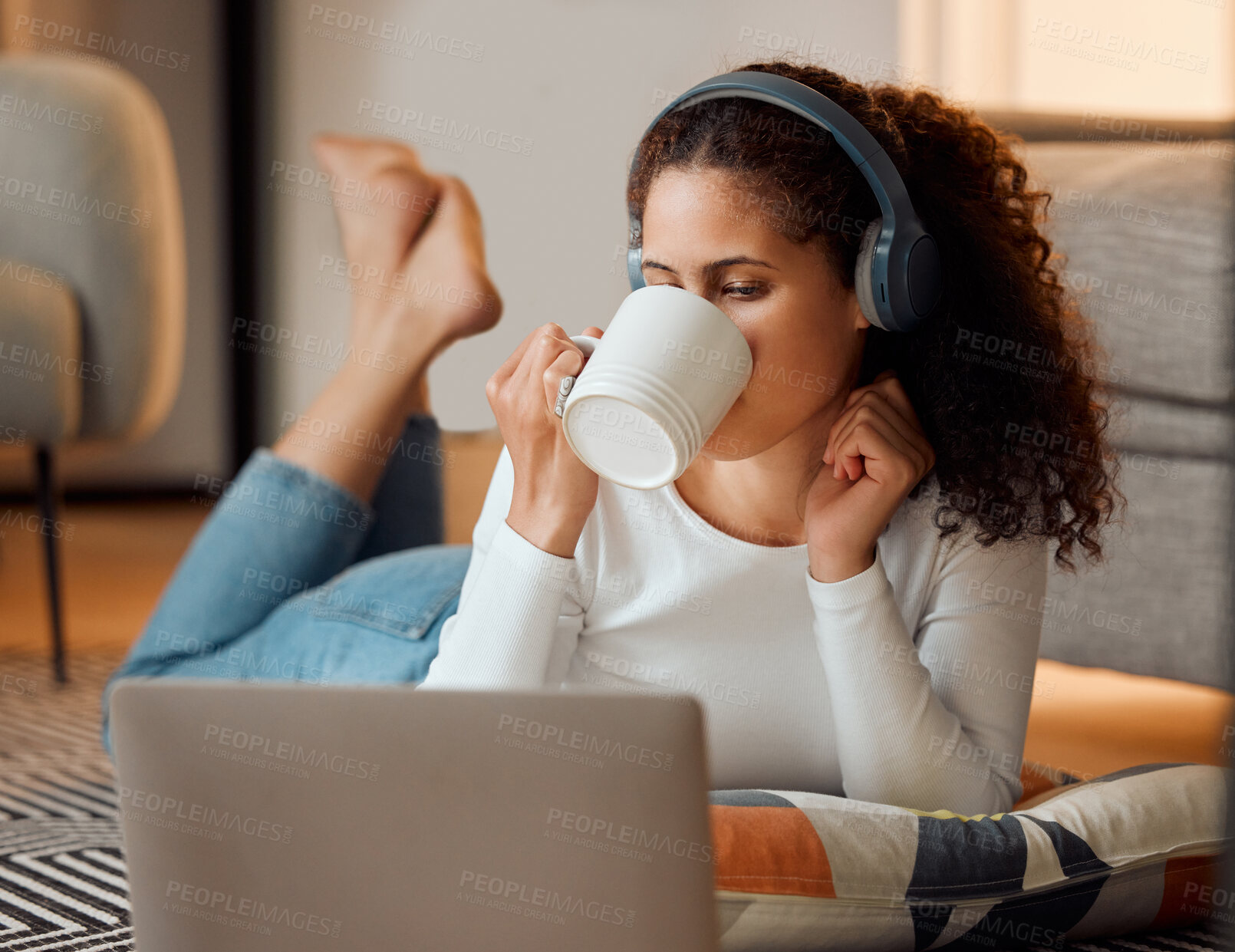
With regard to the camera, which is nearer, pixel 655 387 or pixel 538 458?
pixel 655 387

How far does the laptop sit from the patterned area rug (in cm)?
35

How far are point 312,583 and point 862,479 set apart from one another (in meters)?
0.67

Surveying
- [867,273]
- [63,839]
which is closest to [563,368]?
[867,273]

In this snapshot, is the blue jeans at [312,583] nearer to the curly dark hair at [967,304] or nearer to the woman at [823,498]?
the woman at [823,498]

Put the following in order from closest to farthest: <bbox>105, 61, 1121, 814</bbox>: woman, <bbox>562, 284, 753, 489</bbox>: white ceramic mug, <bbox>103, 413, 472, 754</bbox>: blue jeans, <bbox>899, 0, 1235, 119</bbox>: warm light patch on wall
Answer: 1. <bbox>562, 284, 753, 489</bbox>: white ceramic mug
2. <bbox>105, 61, 1121, 814</bbox>: woman
3. <bbox>103, 413, 472, 754</bbox>: blue jeans
4. <bbox>899, 0, 1235, 119</bbox>: warm light patch on wall

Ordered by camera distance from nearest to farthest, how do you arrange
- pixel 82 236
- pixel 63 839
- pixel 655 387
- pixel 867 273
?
pixel 655 387, pixel 867 273, pixel 63 839, pixel 82 236

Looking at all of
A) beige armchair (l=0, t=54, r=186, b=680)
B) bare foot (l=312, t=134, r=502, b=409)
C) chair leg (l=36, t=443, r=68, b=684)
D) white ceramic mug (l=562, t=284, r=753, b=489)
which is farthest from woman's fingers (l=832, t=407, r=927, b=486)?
chair leg (l=36, t=443, r=68, b=684)

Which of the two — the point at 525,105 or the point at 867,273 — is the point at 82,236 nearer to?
the point at 867,273

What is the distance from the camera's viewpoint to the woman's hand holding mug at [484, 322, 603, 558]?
829mm

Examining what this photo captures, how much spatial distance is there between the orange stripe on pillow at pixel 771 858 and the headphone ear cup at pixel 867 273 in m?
0.32

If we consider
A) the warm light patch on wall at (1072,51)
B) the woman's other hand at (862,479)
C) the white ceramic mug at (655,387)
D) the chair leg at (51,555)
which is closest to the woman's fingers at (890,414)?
the woman's other hand at (862,479)

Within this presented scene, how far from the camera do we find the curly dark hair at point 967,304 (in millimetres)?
814

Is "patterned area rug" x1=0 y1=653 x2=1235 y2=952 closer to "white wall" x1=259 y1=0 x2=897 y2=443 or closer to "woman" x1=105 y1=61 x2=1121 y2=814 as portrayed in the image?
"woman" x1=105 y1=61 x2=1121 y2=814

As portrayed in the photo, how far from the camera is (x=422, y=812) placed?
49cm
